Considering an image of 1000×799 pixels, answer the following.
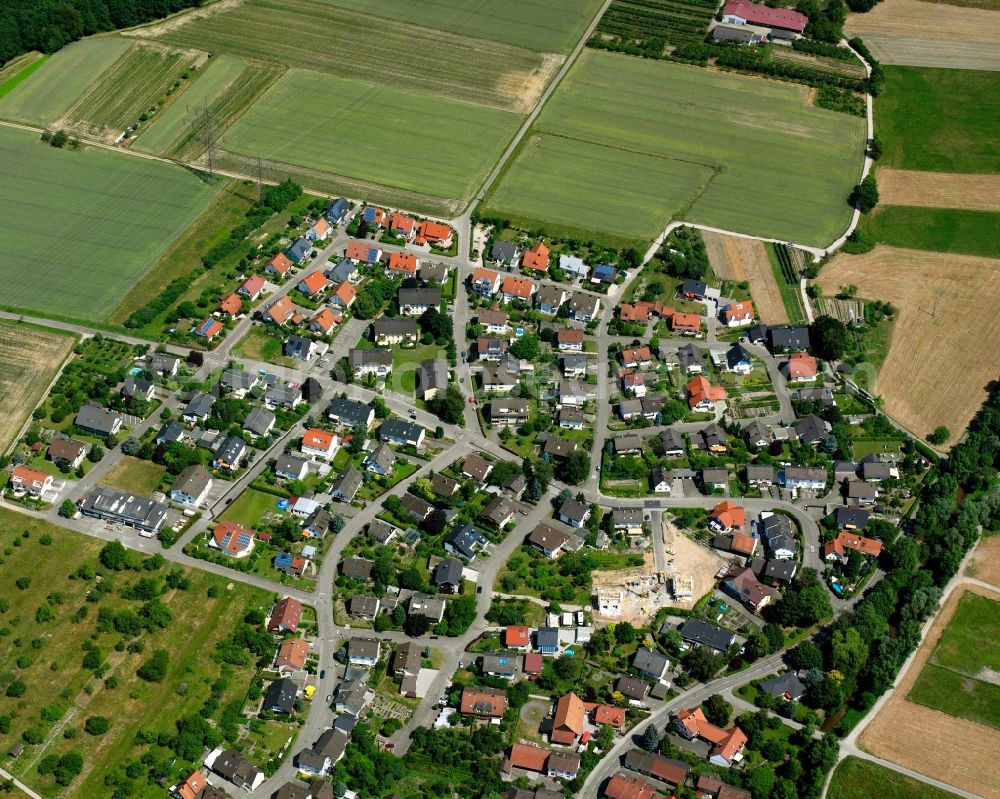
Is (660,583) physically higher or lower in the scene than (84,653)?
lower

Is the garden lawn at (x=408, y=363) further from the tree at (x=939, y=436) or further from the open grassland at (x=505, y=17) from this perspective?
the open grassland at (x=505, y=17)

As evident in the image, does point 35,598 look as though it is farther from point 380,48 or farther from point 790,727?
point 380,48

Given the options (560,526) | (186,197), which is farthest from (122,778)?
(186,197)

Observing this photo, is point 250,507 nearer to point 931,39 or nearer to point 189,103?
point 189,103

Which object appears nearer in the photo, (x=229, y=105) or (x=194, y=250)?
(x=194, y=250)

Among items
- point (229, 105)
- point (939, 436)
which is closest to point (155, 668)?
point (939, 436)

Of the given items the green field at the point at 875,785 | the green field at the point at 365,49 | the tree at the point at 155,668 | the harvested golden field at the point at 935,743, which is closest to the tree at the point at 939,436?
the harvested golden field at the point at 935,743
